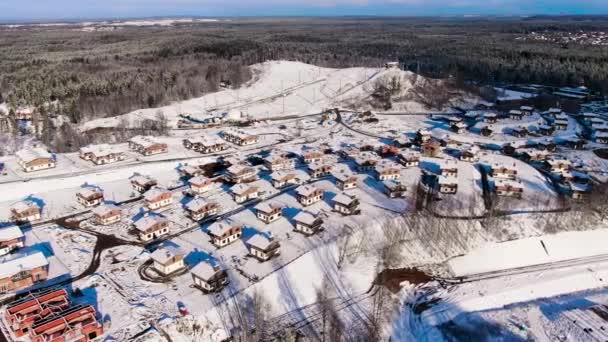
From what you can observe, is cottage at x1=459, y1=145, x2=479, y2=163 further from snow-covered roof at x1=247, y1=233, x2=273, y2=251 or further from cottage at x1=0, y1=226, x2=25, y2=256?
cottage at x1=0, y1=226, x2=25, y2=256

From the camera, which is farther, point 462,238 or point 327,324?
point 462,238

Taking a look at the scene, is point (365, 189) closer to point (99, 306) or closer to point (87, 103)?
point (99, 306)

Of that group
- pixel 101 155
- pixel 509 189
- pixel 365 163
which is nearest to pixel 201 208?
pixel 101 155

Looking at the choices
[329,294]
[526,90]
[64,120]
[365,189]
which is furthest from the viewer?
[526,90]

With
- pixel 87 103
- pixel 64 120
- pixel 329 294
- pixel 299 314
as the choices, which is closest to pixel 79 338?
pixel 299 314

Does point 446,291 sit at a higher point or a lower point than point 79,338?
lower

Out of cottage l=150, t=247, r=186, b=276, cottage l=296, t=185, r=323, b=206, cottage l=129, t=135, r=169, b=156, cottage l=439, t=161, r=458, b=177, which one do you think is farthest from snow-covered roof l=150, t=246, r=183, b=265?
cottage l=439, t=161, r=458, b=177

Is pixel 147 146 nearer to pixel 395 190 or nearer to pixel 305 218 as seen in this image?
pixel 305 218
